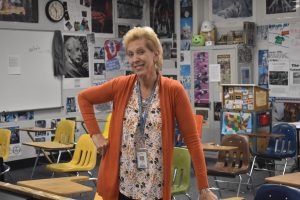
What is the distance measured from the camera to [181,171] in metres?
4.66

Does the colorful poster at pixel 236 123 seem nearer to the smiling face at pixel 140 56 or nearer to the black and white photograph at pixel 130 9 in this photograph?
the black and white photograph at pixel 130 9

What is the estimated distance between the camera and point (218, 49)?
27.8 feet

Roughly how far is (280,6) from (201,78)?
1.75m

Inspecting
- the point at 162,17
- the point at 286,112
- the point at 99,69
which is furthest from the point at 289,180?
the point at 162,17

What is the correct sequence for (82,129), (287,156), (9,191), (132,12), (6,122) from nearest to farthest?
1. (9,191)
2. (287,156)
3. (6,122)
4. (82,129)
5. (132,12)

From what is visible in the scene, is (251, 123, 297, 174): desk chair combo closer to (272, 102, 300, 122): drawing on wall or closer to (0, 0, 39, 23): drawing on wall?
(272, 102, 300, 122): drawing on wall

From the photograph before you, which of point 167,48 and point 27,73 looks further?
point 167,48

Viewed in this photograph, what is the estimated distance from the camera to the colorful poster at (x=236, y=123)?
25.1 ft

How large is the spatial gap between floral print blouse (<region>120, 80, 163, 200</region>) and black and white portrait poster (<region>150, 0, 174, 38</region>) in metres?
7.39

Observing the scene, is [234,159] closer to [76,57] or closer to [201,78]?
[201,78]

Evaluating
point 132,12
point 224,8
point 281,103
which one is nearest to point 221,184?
point 281,103

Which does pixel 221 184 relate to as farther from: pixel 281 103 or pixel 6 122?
pixel 6 122

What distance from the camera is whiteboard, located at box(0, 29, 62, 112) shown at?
7.89 meters

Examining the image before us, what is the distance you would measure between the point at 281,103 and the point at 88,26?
3.61m
